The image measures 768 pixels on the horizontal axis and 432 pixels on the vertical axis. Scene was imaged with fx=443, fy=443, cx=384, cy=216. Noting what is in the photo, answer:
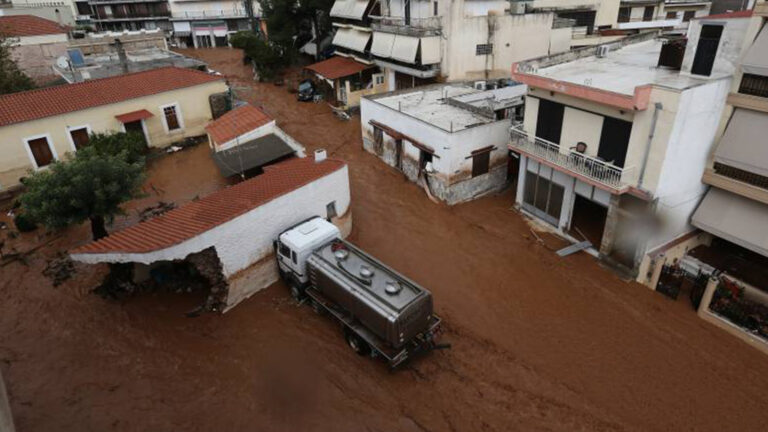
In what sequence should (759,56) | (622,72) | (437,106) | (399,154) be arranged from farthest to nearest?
(437,106)
(399,154)
(622,72)
(759,56)

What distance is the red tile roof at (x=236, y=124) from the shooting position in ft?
89.7

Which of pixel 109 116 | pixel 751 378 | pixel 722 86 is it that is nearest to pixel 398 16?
pixel 109 116

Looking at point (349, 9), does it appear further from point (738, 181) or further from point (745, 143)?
point (738, 181)

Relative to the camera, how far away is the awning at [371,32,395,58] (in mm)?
35594

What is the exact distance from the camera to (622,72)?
66.4ft

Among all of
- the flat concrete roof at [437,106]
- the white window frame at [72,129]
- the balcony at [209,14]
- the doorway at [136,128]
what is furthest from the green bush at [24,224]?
the balcony at [209,14]

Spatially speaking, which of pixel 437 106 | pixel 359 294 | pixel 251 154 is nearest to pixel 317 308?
pixel 359 294

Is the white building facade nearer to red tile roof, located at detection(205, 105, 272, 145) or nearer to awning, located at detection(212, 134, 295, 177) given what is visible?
awning, located at detection(212, 134, 295, 177)

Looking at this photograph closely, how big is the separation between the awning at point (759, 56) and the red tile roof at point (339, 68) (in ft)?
97.2

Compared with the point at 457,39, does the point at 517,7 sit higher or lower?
higher

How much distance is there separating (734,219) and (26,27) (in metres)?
54.3

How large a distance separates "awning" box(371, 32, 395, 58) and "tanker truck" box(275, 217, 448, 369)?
76.7ft

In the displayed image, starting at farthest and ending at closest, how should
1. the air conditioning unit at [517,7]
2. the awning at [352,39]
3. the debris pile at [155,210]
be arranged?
the awning at [352,39], the air conditioning unit at [517,7], the debris pile at [155,210]

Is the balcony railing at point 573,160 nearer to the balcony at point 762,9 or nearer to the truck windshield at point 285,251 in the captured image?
the balcony at point 762,9
